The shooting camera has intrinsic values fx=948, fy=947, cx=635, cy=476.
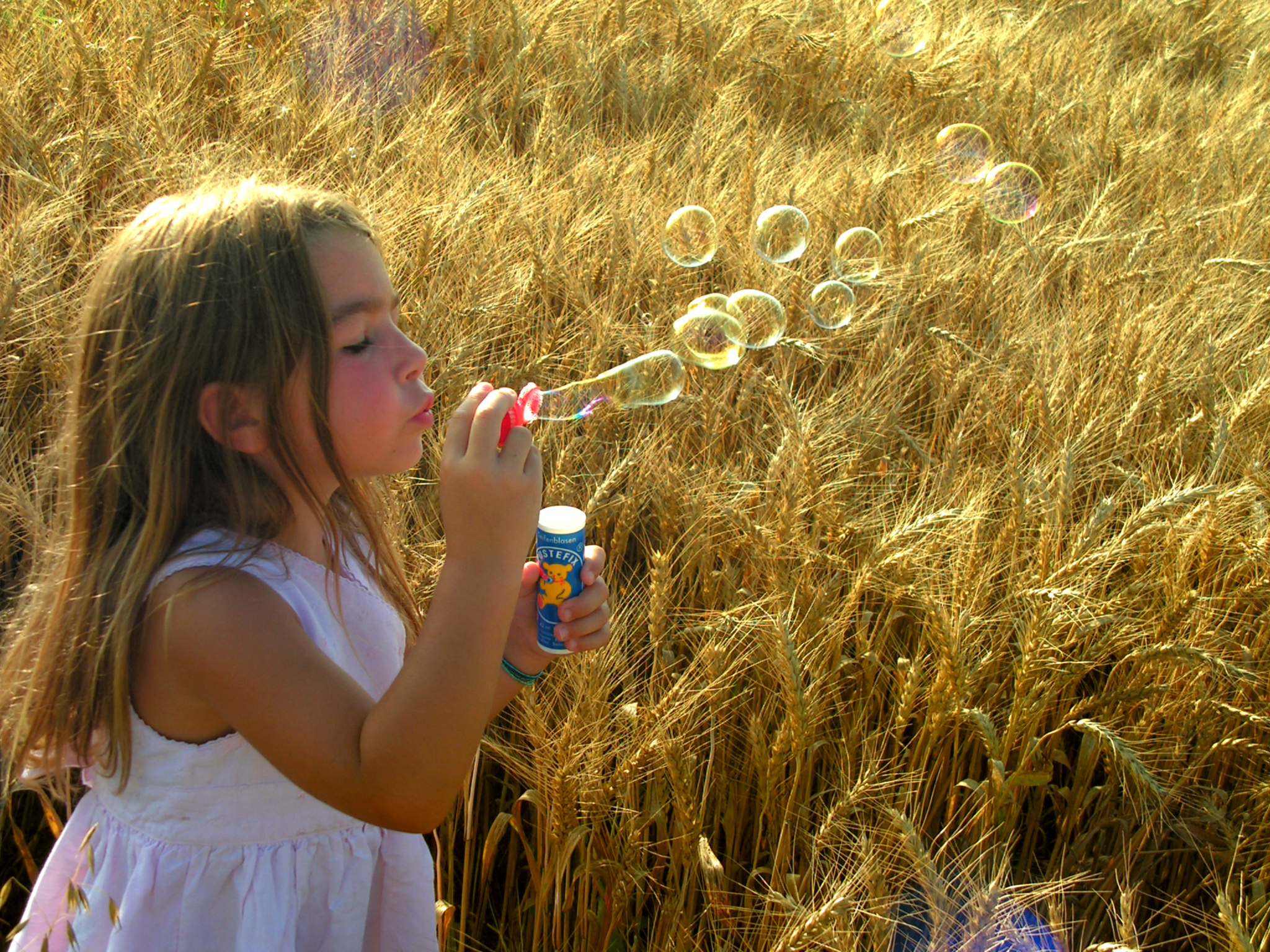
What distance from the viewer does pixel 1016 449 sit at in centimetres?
189

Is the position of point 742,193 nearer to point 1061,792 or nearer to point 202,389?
point 1061,792

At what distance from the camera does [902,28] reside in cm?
445

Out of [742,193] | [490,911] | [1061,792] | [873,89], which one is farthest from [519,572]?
[873,89]

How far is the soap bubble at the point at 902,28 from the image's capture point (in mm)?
4336

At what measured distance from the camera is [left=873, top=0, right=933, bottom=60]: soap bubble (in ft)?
14.2

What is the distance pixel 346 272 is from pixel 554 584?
0.48m

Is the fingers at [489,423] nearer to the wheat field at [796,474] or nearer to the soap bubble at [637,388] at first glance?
the wheat field at [796,474]

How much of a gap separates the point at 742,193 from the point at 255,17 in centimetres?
222

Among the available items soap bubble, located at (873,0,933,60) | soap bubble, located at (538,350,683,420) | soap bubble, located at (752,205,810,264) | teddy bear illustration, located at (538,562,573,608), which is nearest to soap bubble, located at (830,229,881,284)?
soap bubble, located at (752,205,810,264)

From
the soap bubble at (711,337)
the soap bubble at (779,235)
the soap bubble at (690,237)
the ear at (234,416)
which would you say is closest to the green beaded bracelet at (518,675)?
the ear at (234,416)

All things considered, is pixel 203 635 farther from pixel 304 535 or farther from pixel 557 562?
pixel 557 562

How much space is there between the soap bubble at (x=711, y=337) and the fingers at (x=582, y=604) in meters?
0.84

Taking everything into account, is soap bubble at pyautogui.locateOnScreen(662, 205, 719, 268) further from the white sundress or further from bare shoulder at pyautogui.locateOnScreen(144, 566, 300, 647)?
bare shoulder at pyautogui.locateOnScreen(144, 566, 300, 647)

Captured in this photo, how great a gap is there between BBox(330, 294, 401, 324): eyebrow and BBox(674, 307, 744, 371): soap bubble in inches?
35.9
